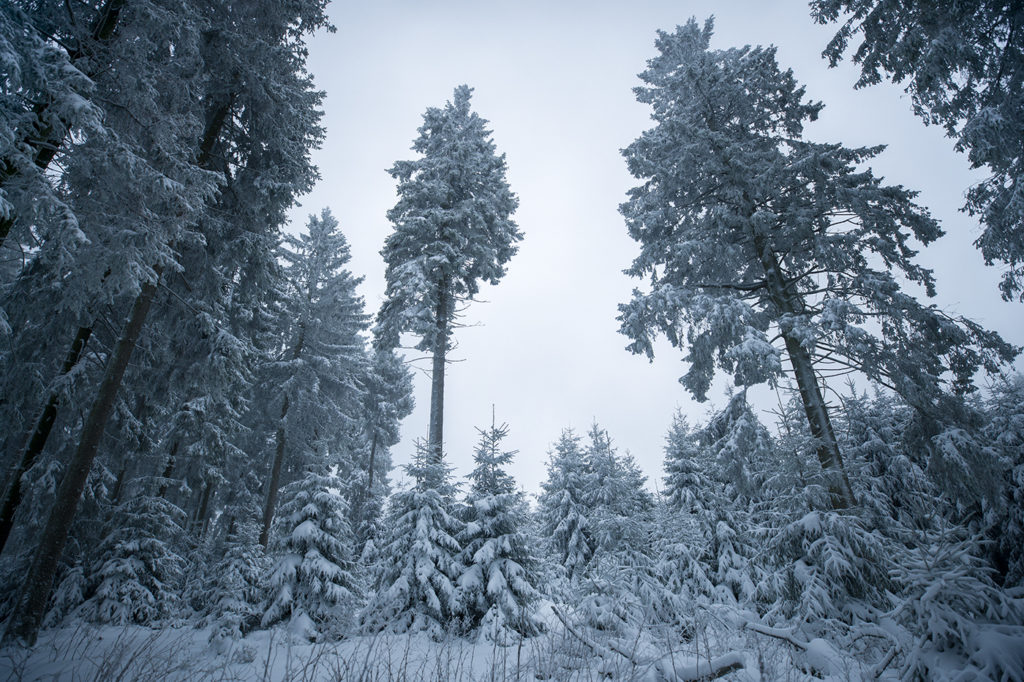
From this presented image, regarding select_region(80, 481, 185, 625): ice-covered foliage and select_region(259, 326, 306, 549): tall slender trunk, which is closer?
select_region(80, 481, 185, 625): ice-covered foliage

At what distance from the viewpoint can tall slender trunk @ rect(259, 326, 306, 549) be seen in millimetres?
16062

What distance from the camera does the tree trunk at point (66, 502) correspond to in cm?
683

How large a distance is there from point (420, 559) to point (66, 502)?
6.34 meters

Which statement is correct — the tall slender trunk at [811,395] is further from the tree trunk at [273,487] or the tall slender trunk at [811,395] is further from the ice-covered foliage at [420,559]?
the tree trunk at [273,487]

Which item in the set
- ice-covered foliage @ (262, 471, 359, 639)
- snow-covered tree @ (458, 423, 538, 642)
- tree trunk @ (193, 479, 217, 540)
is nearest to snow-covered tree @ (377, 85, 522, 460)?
snow-covered tree @ (458, 423, 538, 642)

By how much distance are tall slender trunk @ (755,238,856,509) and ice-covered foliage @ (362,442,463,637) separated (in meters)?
7.26

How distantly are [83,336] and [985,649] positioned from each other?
14731 millimetres

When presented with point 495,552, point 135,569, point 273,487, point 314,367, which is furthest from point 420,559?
point 314,367

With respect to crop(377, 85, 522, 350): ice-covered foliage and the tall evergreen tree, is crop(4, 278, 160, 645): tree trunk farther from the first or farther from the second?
crop(377, 85, 522, 350): ice-covered foliage

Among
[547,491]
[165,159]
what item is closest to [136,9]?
[165,159]

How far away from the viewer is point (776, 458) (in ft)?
24.5

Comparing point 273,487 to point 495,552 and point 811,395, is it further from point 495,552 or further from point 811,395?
point 811,395

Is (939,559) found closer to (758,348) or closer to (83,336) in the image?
(758,348)

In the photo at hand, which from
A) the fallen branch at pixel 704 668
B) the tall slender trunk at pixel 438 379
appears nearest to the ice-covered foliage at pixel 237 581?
the tall slender trunk at pixel 438 379
